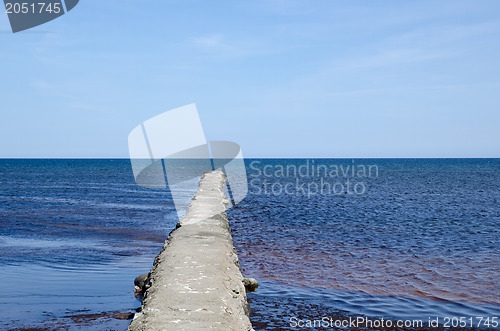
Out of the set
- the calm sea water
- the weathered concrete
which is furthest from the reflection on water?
the weathered concrete

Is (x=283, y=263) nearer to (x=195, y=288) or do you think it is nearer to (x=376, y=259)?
(x=376, y=259)

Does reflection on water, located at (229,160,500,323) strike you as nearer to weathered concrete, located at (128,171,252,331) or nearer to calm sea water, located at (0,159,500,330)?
calm sea water, located at (0,159,500,330)

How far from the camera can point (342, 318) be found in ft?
25.0

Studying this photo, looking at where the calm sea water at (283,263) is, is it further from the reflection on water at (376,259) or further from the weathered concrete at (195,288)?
the weathered concrete at (195,288)

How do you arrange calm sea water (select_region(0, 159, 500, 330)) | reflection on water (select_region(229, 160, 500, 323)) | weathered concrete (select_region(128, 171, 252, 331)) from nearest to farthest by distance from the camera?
weathered concrete (select_region(128, 171, 252, 331)) → calm sea water (select_region(0, 159, 500, 330)) → reflection on water (select_region(229, 160, 500, 323))

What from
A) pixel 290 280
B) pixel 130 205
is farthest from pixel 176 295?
pixel 130 205

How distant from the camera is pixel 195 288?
21.4ft

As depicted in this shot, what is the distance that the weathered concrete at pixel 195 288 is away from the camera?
5.42 meters

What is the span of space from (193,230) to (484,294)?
632 centimetres

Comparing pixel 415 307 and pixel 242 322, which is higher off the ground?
pixel 242 322

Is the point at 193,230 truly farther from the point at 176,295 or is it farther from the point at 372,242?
the point at 372,242

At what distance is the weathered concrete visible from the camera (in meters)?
5.42

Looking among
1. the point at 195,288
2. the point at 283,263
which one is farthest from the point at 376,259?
the point at 195,288

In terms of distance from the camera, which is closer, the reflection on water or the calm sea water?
the calm sea water
